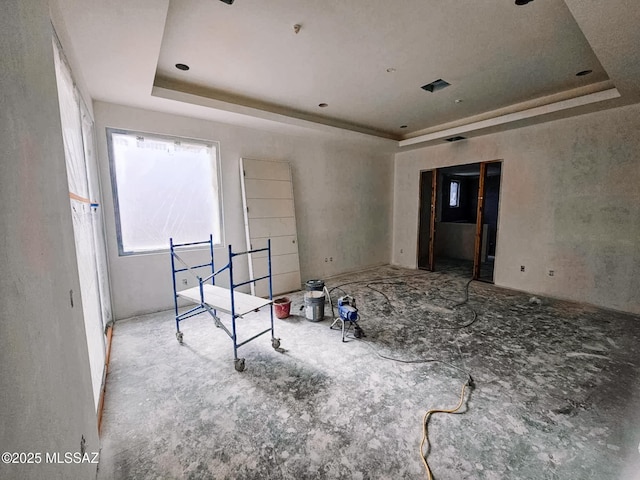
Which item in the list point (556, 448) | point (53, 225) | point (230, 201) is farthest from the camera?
point (230, 201)

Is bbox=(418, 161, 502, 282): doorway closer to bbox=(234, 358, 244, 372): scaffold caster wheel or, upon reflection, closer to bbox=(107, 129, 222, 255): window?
bbox=(107, 129, 222, 255): window

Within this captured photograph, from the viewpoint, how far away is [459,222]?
24.6 ft

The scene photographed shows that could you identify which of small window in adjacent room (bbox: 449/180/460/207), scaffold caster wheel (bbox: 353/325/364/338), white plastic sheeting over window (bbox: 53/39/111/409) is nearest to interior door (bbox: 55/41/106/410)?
white plastic sheeting over window (bbox: 53/39/111/409)

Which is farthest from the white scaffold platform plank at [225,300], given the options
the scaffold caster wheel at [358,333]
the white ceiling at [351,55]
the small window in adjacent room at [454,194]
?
the small window in adjacent room at [454,194]

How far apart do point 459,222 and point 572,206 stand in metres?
3.57

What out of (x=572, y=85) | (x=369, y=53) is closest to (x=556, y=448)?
(x=369, y=53)

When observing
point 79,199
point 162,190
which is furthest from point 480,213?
point 79,199

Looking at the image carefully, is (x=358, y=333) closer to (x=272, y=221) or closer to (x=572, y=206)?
(x=272, y=221)

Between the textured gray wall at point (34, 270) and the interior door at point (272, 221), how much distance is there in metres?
2.89

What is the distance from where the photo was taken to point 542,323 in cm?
326

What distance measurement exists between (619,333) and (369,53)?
4.17 metres

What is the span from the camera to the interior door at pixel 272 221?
4.15 metres

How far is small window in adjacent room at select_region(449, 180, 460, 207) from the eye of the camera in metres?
9.27

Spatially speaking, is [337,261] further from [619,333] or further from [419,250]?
[619,333]
